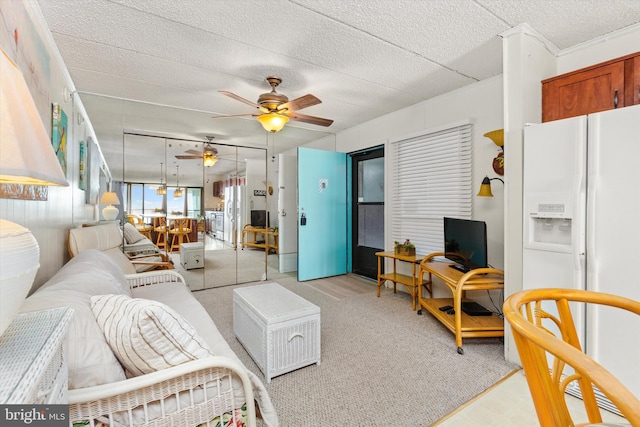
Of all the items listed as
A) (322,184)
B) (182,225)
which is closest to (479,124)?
(322,184)

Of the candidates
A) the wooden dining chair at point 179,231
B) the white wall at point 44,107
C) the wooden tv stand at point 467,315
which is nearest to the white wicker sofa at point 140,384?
the white wall at point 44,107

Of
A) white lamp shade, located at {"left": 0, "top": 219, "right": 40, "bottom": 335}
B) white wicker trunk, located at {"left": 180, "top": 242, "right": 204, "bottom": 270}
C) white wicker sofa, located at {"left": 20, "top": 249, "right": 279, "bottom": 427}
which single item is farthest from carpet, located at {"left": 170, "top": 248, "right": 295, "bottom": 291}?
white lamp shade, located at {"left": 0, "top": 219, "right": 40, "bottom": 335}

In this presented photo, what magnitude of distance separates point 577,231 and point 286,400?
208 centimetres

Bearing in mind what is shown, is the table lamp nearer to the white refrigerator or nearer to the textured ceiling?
the textured ceiling

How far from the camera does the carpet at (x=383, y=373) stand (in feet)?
5.42

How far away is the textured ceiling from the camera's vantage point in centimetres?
190

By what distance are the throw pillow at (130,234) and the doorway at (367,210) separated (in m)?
3.44

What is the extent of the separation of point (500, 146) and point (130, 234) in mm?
4863

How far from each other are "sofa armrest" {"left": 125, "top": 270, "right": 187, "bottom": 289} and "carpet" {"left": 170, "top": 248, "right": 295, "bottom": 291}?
1498 mm

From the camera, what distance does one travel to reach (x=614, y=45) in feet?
7.10

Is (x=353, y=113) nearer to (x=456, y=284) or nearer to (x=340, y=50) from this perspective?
(x=340, y=50)

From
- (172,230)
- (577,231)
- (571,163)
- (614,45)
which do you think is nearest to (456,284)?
(577,231)

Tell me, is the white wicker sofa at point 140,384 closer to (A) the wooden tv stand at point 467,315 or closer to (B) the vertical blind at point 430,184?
(A) the wooden tv stand at point 467,315

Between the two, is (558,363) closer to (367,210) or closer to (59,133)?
(59,133)
